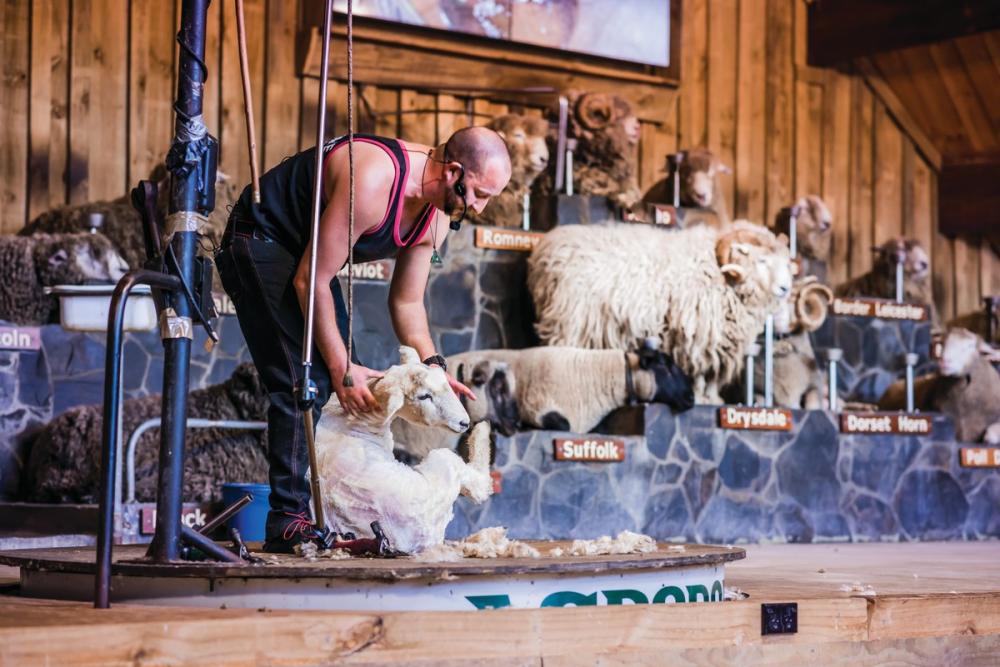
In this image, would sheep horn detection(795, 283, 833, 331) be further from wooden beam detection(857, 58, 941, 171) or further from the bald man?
the bald man

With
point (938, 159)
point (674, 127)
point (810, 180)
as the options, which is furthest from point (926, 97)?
point (674, 127)

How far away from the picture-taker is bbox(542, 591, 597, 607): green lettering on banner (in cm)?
302

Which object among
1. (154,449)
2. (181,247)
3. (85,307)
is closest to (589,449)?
(154,449)

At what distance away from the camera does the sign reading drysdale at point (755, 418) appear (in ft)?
24.4

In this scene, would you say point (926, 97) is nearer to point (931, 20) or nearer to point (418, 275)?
point (931, 20)

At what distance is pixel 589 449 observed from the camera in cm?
688

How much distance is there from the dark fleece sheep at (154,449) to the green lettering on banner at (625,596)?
2.98 meters

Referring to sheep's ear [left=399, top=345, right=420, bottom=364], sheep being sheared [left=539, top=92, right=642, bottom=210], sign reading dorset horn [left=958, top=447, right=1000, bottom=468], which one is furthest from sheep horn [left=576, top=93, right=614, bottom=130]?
sheep's ear [left=399, top=345, right=420, bottom=364]

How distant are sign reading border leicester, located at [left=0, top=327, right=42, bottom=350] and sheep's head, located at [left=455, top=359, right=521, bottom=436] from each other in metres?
2.09

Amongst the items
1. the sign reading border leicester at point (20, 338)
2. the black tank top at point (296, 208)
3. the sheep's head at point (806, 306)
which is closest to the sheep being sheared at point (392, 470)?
the black tank top at point (296, 208)

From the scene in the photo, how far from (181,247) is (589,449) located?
4085 mm

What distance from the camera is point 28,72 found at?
806cm

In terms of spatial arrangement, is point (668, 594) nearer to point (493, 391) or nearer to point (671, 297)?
point (493, 391)

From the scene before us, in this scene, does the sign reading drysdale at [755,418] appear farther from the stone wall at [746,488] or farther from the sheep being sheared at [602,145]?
the sheep being sheared at [602,145]
